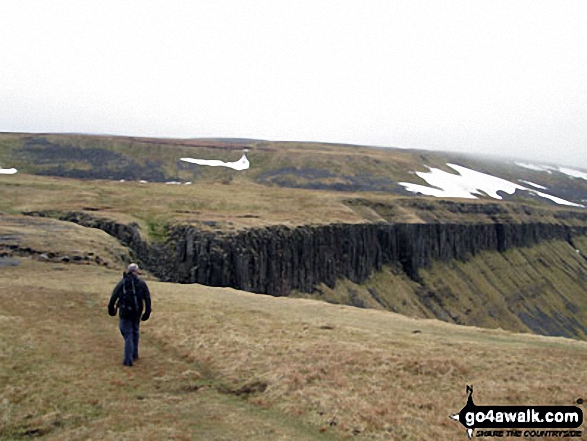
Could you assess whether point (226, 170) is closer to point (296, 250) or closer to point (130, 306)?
point (296, 250)

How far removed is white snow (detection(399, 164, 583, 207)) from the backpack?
13633 cm

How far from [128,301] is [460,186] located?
545ft

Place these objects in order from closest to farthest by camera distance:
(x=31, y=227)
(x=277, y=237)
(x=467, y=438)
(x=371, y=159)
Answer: (x=467, y=438), (x=31, y=227), (x=277, y=237), (x=371, y=159)

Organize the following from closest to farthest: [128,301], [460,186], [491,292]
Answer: [128,301] → [491,292] → [460,186]

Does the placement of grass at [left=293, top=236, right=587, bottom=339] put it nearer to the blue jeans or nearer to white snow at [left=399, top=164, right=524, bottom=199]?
white snow at [left=399, top=164, right=524, bottom=199]

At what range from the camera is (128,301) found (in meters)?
17.2

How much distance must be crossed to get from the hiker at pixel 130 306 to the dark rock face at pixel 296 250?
37.1m

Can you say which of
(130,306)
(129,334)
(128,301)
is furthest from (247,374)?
(128,301)

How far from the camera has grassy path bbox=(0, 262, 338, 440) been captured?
40.3 ft

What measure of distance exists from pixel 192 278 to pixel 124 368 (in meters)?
43.7

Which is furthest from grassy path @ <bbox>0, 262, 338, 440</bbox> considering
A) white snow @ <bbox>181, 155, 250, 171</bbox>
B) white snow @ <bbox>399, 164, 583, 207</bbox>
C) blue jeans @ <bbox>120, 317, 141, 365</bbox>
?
white snow @ <bbox>399, 164, 583, 207</bbox>

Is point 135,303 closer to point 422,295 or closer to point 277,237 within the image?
point 277,237

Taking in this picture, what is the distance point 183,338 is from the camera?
68.5 feet

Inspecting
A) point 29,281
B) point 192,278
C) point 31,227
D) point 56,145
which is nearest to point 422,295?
point 192,278
